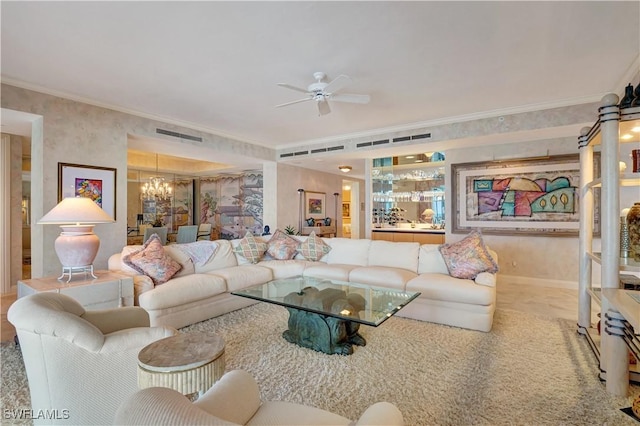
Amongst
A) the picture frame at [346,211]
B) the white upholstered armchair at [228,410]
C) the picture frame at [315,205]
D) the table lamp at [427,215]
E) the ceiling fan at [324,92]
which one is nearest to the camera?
the white upholstered armchair at [228,410]

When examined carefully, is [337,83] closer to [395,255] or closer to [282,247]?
[395,255]

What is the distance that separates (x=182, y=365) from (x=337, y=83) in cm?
273

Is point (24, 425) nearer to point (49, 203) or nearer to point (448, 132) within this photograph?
point (49, 203)

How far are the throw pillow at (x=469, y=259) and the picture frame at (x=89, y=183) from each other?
4509mm

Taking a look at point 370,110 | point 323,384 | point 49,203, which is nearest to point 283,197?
point 370,110

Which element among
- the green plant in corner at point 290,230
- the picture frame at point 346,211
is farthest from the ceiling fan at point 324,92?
the picture frame at point 346,211

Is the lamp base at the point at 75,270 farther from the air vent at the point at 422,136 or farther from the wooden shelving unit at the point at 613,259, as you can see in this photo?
the air vent at the point at 422,136

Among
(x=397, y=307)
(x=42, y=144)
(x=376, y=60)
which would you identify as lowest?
(x=397, y=307)

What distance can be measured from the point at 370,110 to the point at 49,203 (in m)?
4.29

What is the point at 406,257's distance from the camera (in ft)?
13.8

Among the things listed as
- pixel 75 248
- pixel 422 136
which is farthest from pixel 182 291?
pixel 422 136

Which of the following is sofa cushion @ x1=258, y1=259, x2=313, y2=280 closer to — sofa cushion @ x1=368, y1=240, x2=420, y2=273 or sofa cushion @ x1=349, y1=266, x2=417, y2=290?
sofa cushion @ x1=349, y1=266, x2=417, y2=290

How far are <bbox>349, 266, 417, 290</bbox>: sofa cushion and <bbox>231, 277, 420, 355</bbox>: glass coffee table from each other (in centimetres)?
60

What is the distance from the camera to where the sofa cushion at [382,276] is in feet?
11.9
